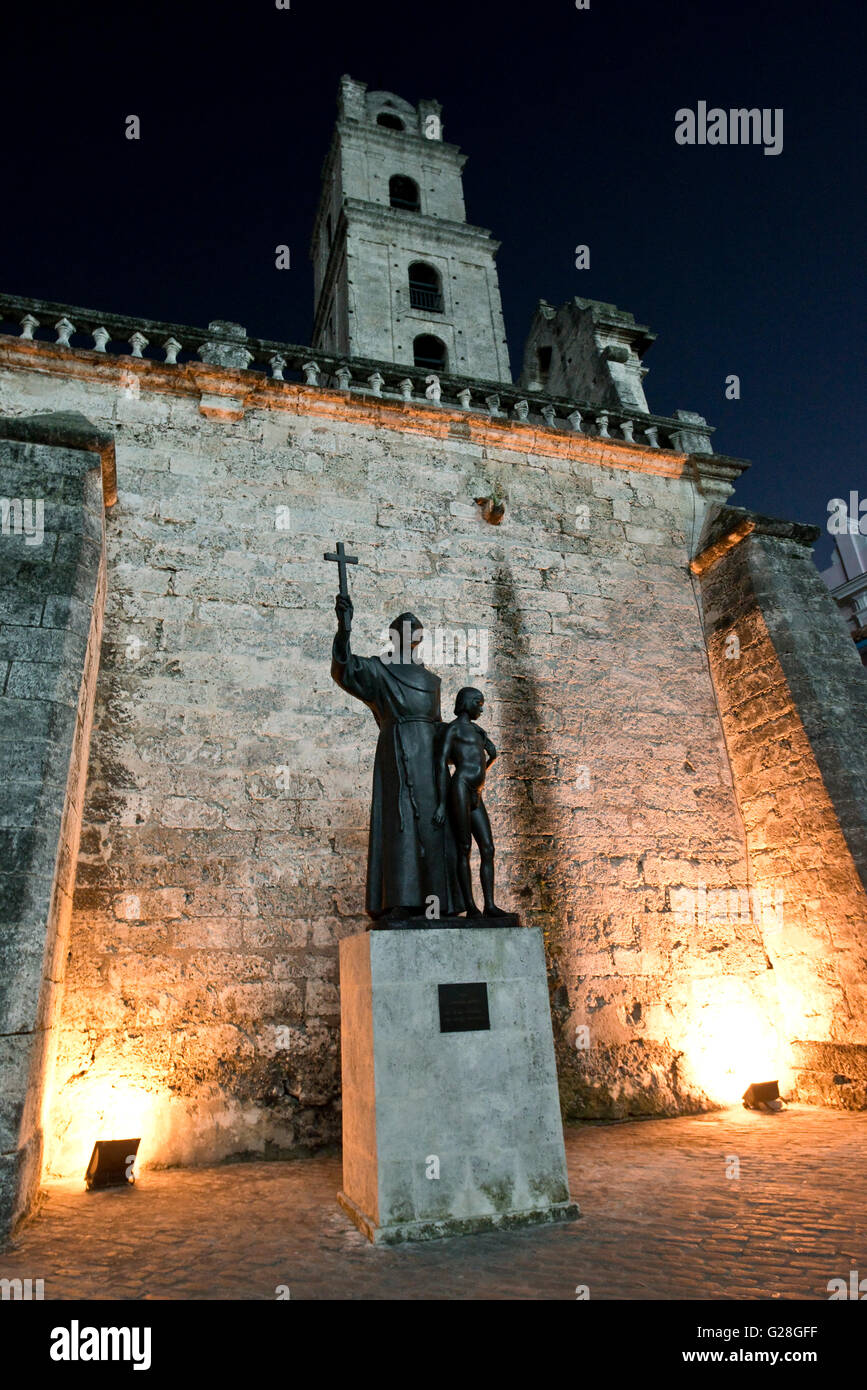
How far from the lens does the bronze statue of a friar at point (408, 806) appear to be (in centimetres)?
395

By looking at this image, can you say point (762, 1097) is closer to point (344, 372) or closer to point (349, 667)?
point (349, 667)

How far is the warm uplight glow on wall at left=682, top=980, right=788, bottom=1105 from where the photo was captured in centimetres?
616

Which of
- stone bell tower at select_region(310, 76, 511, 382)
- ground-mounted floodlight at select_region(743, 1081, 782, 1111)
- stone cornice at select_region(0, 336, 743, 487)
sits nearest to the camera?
ground-mounted floodlight at select_region(743, 1081, 782, 1111)

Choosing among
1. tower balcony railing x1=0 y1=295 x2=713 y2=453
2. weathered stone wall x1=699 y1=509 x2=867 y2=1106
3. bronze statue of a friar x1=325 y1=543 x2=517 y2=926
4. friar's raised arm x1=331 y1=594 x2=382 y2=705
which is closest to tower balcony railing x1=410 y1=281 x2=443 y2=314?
tower balcony railing x1=0 y1=295 x2=713 y2=453

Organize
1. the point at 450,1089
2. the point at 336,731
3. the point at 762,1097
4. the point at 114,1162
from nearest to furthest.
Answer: the point at 450,1089
the point at 114,1162
the point at 762,1097
the point at 336,731

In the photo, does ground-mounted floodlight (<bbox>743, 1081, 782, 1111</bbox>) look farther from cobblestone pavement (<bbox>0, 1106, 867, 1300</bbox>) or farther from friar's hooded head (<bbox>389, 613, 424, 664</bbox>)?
friar's hooded head (<bbox>389, 613, 424, 664</bbox>)

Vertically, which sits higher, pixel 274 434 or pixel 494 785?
pixel 274 434

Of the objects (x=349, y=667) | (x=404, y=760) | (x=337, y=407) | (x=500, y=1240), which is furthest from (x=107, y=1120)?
(x=337, y=407)

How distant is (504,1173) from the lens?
11.2 feet

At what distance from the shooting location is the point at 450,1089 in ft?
11.4

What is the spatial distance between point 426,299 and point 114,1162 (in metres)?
15.8

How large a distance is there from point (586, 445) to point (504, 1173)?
24.4 feet
